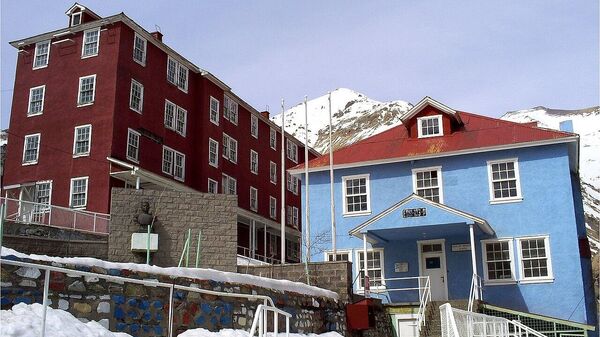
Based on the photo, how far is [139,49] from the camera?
108 ft

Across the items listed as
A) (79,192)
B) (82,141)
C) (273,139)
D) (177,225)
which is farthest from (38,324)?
(273,139)

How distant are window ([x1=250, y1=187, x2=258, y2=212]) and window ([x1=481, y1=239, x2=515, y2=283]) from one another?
20.0 metres

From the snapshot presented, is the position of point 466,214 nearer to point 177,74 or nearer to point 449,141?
point 449,141

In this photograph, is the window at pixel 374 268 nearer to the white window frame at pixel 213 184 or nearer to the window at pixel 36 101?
the white window frame at pixel 213 184

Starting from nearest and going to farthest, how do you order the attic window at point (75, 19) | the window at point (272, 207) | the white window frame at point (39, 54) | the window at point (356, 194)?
the window at point (356, 194) → the white window frame at point (39, 54) → the attic window at point (75, 19) → the window at point (272, 207)

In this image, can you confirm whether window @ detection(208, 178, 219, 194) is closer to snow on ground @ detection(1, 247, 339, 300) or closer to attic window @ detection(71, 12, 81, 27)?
attic window @ detection(71, 12, 81, 27)

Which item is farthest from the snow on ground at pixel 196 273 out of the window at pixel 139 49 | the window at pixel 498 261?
the window at pixel 139 49

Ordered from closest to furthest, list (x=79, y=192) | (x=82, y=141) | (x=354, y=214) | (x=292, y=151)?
(x=354, y=214)
(x=79, y=192)
(x=82, y=141)
(x=292, y=151)

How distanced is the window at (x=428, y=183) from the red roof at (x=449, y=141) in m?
0.75

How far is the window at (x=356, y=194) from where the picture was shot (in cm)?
2792

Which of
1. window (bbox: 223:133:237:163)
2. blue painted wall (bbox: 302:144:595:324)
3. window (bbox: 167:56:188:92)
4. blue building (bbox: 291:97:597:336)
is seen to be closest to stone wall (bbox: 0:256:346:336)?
blue building (bbox: 291:97:597:336)

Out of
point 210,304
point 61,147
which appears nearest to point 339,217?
point 61,147

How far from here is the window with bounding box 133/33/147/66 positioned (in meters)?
32.7

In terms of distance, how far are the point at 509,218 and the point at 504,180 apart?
5.03ft
